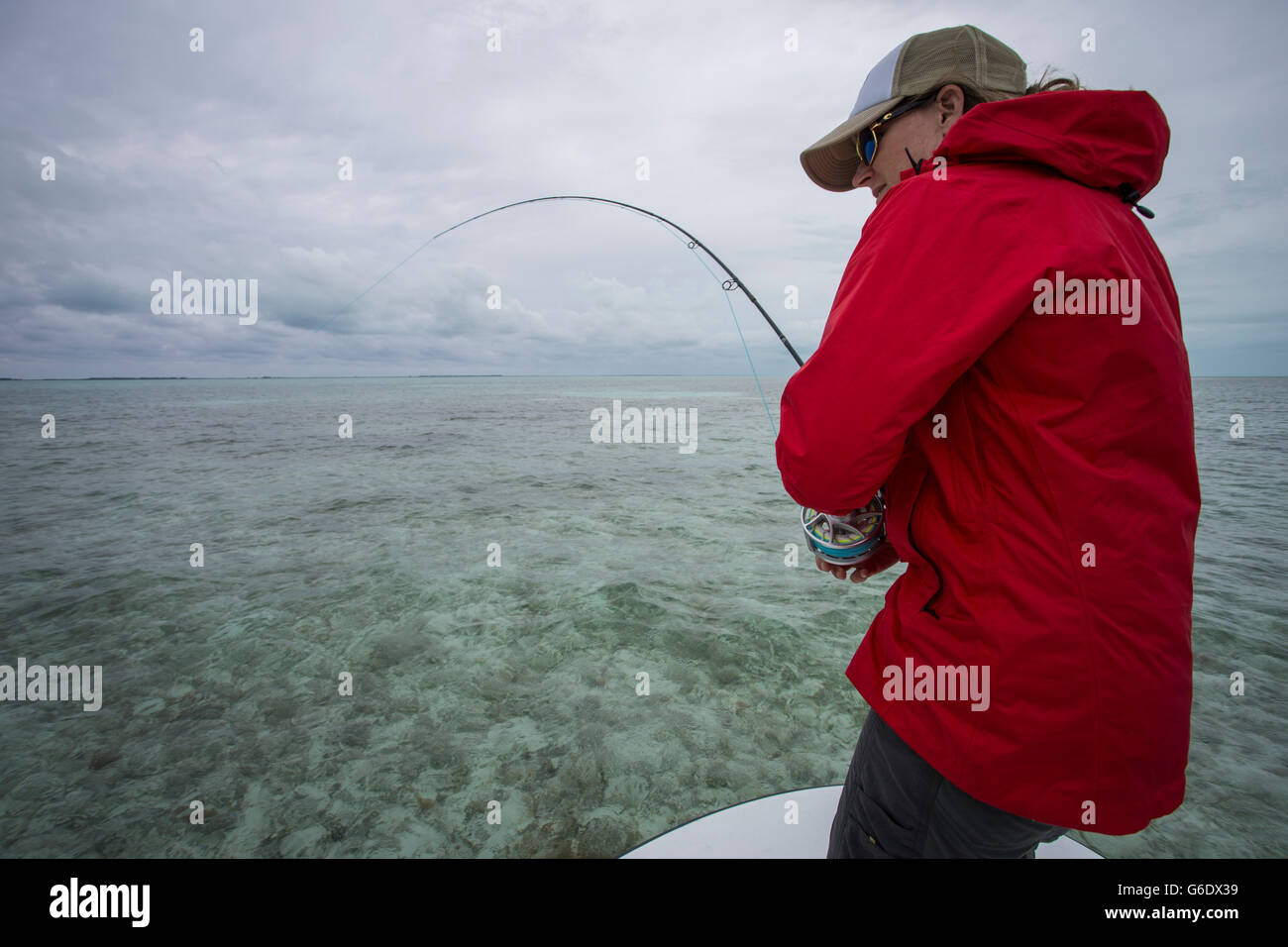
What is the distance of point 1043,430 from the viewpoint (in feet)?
3.69

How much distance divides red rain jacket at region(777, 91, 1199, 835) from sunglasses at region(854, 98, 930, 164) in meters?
0.43

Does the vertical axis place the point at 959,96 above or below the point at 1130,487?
above

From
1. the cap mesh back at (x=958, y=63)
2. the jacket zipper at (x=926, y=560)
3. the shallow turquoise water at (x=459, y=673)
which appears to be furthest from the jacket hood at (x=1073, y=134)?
the shallow turquoise water at (x=459, y=673)

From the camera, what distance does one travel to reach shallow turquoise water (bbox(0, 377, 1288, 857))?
3121mm

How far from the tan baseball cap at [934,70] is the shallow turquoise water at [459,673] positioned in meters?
3.26

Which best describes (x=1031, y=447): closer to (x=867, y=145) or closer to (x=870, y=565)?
(x=870, y=565)

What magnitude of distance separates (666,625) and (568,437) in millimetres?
14198

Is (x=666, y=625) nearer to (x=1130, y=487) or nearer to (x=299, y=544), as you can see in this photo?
(x=1130, y=487)

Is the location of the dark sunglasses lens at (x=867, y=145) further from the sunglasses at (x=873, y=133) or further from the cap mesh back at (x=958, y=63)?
the cap mesh back at (x=958, y=63)

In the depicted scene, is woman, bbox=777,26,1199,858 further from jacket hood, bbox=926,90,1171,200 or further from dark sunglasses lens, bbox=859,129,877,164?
dark sunglasses lens, bbox=859,129,877,164

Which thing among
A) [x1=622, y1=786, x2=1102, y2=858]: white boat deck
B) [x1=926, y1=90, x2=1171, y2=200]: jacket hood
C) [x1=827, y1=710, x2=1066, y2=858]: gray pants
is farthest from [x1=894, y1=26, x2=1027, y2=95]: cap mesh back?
[x1=622, y1=786, x2=1102, y2=858]: white boat deck
